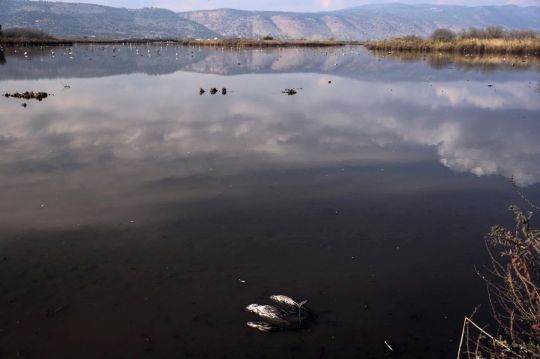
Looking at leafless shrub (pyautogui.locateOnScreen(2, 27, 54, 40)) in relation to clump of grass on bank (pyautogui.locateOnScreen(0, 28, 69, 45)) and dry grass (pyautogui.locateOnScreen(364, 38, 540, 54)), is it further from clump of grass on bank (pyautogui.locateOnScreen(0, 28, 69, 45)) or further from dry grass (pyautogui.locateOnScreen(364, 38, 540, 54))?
dry grass (pyautogui.locateOnScreen(364, 38, 540, 54))

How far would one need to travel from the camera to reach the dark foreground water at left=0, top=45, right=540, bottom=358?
13.7ft

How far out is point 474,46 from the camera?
48.8m

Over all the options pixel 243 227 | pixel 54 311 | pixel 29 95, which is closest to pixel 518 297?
pixel 243 227

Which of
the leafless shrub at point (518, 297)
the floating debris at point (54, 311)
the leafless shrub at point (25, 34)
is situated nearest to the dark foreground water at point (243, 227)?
the floating debris at point (54, 311)

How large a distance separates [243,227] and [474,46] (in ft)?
173

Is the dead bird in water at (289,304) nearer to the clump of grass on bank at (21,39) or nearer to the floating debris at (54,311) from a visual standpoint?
the floating debris at (54,311)

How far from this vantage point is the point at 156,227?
6.05m

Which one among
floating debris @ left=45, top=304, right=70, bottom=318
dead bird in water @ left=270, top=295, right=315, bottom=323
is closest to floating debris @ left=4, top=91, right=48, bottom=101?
floating debris @ left=45, top=304, right=70, bottom=318

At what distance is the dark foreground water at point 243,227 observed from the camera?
4180mm

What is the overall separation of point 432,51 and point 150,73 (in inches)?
1537

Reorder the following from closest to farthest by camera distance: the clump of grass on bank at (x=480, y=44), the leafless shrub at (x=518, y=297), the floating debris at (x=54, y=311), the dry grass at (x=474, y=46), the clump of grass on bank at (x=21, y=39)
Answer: the leafless shrub at (x=518, y=297)
the floating debris at (x=54, y=311)
the dry grass at (x=474, y=46)
the clump of grass on bank at (x=480, y=44)
the clump of grass on bank at (x=21, y=39)

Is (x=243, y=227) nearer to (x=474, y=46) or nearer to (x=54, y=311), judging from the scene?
(x=54, y=311)

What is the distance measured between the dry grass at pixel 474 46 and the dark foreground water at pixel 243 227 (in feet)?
127

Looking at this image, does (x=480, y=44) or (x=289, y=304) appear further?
(x=480, y=44)
